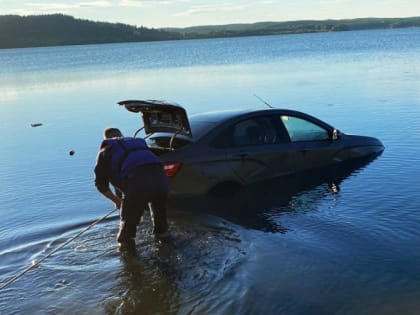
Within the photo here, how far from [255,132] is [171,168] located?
71.9 inches

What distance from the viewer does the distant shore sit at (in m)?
128

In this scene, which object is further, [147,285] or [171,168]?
[171,168]

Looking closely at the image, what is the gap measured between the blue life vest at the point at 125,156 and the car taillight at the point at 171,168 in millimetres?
1443

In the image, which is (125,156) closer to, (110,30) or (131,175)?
(131,175)

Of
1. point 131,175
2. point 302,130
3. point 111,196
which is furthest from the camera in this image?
point 302,130

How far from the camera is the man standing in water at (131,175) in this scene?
6.74 metres

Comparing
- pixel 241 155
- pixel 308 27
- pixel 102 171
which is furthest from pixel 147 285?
pixel 308 27

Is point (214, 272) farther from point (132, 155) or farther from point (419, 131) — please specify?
point (419, 131)

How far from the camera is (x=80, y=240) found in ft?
25.7

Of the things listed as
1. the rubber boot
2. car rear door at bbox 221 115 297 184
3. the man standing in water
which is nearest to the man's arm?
the man standing in water

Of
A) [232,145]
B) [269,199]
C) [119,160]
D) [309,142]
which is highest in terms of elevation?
[119,160]

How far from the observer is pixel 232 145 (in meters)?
9.16

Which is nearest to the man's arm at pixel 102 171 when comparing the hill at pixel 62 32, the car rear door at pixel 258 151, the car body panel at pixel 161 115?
the car body panel at pixel 161 115

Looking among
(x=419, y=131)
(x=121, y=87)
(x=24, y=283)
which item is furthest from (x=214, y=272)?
(x=121, y=87)
